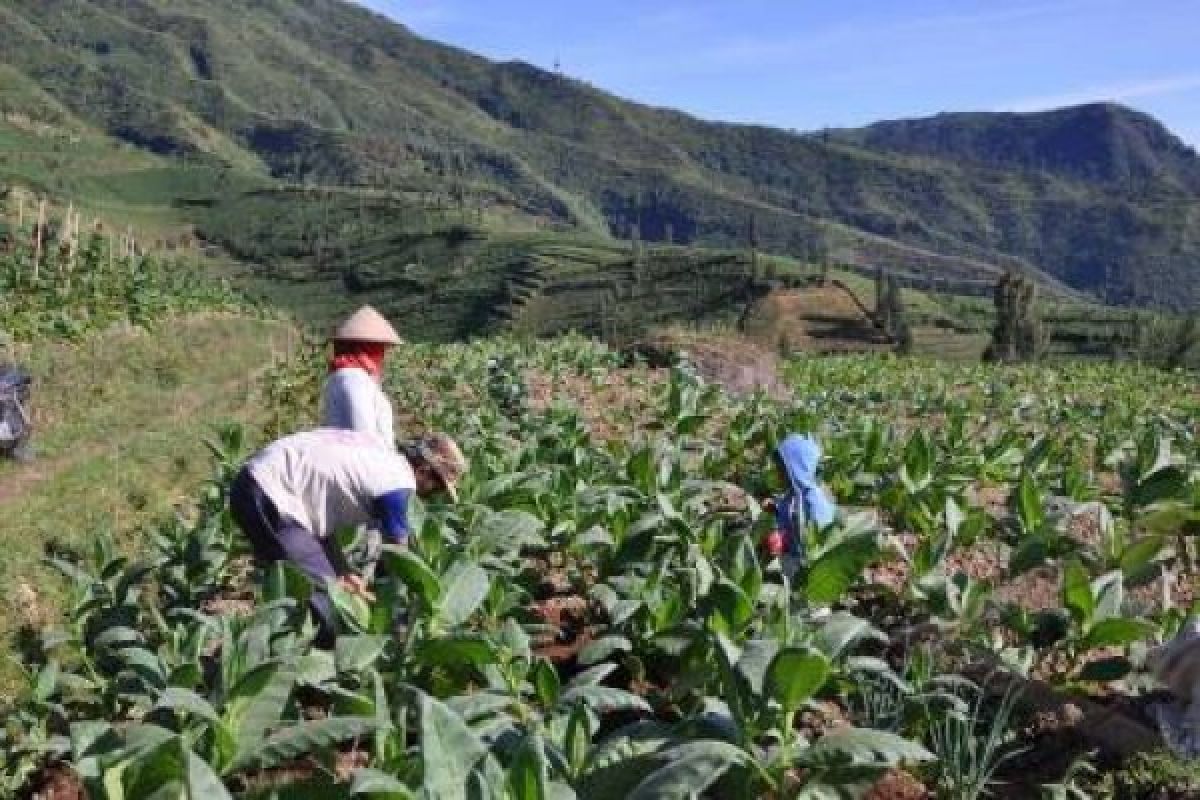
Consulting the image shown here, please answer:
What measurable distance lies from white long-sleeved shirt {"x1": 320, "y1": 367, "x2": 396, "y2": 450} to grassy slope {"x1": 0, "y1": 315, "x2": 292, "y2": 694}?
2.92m

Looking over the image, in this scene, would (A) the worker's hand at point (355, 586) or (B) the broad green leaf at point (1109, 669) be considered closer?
(B) the broad green leaf at point (1109, 669)

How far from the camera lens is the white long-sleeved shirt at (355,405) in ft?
21.6

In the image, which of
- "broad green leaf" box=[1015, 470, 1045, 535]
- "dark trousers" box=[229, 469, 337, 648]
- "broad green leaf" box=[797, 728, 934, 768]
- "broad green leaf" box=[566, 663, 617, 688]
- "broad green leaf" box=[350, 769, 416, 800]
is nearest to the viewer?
"broad green leaf" box=[350, 769, 416, 800]

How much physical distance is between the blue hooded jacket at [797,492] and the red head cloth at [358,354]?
7.67 feet

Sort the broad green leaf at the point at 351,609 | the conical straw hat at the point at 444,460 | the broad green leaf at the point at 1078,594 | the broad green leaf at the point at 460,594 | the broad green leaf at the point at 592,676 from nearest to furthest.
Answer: the broad green leaf at the point at 592,676 < the broad green leaf at the point at 460,594 < the broad green leaf at the point at 351,609 < the broad green leaf at the point at 1078,594 < the conical straw hat at the point at 444,460

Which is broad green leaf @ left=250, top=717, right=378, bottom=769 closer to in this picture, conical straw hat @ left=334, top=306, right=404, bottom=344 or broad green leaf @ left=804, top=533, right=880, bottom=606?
broad green leaf @ left=804, top=533, right=880, bottom=606

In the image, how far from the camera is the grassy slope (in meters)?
11.2

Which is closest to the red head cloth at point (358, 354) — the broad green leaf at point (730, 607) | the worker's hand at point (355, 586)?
the worker's hand at point (355, 586)

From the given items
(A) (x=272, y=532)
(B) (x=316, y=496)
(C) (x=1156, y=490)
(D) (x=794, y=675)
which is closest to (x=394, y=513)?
(B) (x=316, y=496)

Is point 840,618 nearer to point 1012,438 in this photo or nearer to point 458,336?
point 1012,438

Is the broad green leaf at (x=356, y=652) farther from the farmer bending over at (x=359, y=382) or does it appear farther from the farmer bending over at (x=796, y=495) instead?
the farmer bending over at (x=796, y=495)

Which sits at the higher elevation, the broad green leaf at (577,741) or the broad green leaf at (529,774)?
the broad green leaf at (529,774)

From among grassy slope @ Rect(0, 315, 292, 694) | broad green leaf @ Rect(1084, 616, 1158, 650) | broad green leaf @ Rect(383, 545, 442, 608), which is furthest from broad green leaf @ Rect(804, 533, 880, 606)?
grassy slope @ Rect(0, 315, 292, 694)

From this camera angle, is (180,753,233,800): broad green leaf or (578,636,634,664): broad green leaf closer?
(180,753,233,800): broad green leaf
